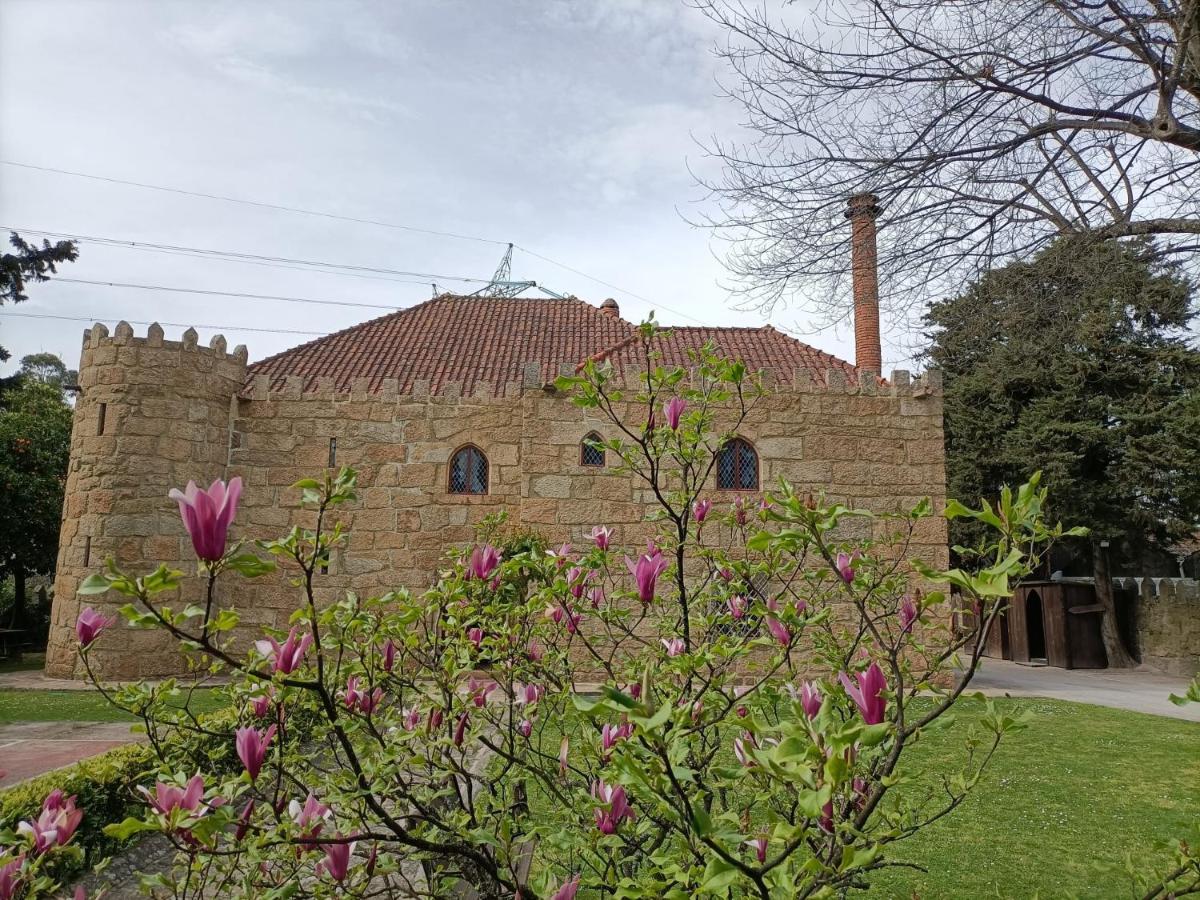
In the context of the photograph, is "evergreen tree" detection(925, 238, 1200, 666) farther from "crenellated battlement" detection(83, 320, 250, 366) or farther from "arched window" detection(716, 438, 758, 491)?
"crenellated battlement" detection(83, 320, 250, 366)

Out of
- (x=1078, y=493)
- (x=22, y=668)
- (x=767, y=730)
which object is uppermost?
(x=1078, y=493)

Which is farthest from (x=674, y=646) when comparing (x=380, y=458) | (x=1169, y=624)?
(x=1169, y=624)

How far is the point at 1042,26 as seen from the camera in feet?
14.1

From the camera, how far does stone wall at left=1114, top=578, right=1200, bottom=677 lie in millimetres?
15938

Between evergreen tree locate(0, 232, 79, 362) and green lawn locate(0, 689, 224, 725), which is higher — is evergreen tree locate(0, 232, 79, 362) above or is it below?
above

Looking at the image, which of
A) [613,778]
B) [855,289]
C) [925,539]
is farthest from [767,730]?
[925,539]

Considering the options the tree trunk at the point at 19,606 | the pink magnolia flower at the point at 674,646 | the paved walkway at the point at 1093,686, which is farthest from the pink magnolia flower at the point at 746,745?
the tree trunk at the point at 19,606

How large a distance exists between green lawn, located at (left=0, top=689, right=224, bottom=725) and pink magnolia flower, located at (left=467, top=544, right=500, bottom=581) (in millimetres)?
6071

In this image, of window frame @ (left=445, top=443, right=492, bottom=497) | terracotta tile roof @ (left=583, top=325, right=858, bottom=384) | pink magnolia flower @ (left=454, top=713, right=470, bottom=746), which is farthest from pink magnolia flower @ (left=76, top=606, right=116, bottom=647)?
terracotta tile roof @ (left=583, top=325, right=858, bottom=384)

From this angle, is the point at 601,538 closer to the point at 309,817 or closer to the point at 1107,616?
the point at 309,817

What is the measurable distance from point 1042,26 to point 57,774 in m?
7.01

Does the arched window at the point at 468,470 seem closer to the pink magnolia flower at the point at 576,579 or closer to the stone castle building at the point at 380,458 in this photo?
the stone castle building at the point at 380,458

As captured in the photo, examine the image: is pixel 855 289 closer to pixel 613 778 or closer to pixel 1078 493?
pixel 613 778

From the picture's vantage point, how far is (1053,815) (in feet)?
16.0
